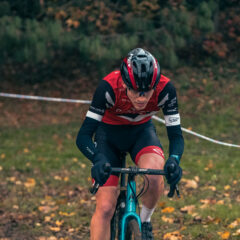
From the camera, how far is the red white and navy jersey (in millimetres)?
4172

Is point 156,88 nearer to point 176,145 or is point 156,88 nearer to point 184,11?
point 176,145

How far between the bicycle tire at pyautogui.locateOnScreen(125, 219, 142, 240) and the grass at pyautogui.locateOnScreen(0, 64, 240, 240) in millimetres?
1988

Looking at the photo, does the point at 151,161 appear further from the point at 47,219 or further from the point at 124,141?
the point at 47,219

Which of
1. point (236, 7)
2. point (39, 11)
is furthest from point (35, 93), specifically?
point (236, 7)

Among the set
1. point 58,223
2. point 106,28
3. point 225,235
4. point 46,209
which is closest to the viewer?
point 225,235

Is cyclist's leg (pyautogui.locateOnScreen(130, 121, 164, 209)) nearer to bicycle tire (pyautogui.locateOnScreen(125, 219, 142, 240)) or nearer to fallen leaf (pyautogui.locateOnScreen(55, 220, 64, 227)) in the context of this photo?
bicycle tire (pyautogui.locateOnScreen(125, 219, 142, 240))

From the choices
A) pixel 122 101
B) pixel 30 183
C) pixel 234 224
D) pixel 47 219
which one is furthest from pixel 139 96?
pixel 30 183

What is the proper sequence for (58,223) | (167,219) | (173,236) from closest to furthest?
(173,236)
(167,219)
(58,223)

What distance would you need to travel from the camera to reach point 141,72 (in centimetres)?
380

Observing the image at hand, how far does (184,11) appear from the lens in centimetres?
1421

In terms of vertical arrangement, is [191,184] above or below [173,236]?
below

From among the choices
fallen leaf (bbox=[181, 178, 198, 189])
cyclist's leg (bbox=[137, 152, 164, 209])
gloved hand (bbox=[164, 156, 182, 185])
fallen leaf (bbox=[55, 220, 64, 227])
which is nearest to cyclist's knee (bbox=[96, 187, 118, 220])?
cyclist's leg (bbox=[137, 152, 164, 209])

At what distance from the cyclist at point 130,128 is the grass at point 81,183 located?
1.72 m

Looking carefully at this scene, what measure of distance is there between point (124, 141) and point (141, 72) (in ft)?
2.99
